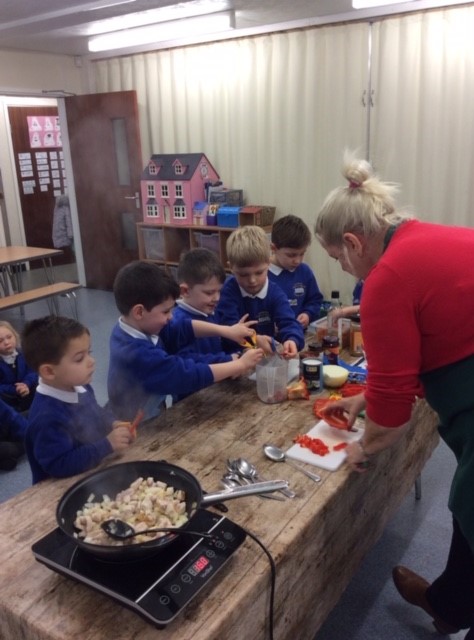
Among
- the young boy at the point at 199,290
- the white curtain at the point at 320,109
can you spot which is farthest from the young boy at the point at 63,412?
the white curtain at the point at 320,109

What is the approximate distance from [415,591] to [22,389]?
7.70ft

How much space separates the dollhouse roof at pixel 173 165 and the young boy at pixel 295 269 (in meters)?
2.88

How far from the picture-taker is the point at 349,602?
183 cm

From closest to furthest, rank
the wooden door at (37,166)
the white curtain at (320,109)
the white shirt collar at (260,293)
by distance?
the white shirt collar at (260,293) < the white curtain at (320,109) < the wooden door at (37,166)

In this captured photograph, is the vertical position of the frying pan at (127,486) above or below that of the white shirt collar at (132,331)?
below

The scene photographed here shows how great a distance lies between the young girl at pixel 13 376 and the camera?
312 cm

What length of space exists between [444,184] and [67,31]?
3462mm

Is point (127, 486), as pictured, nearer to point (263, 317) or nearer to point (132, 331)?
point (132, 331)

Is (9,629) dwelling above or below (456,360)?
below

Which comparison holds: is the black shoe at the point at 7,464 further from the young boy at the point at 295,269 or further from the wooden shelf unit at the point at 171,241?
the wooden shelf unit at the point at 171,241

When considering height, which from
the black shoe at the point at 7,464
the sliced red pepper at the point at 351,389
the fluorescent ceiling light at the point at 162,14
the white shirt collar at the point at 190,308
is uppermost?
the fluorescent ceiling light at the point at 162,14

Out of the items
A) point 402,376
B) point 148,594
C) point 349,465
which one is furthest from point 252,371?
point 148,594

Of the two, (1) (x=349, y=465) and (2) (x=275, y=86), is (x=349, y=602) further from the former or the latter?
(2) (x=275, y=86)

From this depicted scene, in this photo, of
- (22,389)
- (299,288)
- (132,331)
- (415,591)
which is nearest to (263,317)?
(299,288)
